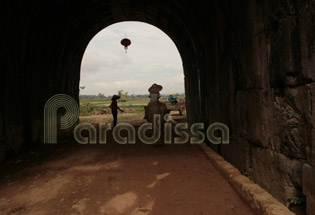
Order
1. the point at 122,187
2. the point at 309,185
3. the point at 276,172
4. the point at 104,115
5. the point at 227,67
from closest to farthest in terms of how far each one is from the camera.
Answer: the point at 309,185, the point at 276,172, the point at 122,187, the point at 227,67, the point at 104,115

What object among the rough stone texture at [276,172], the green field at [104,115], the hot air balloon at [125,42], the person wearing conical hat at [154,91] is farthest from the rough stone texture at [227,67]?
the green field at [104,115]

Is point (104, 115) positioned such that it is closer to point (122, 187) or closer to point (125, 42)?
point (125, 42)

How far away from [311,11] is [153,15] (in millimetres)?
8014

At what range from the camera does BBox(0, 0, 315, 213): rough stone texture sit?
2197mm

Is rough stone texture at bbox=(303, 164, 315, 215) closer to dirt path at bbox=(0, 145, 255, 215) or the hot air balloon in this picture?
dirt path at bbox=(0, 145, 255, 215)

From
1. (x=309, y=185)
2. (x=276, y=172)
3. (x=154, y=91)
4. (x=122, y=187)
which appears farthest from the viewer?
(x=154, y=91)

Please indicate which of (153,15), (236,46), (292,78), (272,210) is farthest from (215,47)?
(153,15)

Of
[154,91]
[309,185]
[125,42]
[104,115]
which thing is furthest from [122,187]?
[104,115]

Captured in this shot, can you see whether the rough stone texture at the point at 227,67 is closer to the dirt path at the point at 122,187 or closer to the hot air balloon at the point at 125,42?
the dirt path at the point at 122,187

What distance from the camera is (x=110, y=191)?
3410mm

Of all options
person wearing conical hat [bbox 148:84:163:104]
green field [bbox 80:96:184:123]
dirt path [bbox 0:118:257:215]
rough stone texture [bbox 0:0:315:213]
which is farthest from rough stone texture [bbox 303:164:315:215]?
green field [bbox 80:96:184:123]

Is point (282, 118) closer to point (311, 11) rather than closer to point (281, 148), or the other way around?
point (281, 148)

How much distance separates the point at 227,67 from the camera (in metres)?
4.08

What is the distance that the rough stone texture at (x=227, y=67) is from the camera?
7.21 ft
